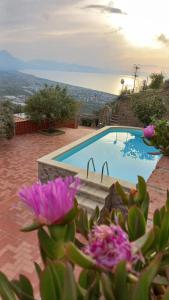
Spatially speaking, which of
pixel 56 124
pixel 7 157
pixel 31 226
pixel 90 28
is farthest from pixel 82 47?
pixel 31 226

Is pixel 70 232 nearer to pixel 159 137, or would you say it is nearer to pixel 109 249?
pixel 109 249

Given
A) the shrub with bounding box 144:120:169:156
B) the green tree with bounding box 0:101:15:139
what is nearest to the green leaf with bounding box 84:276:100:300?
the shrub with bounding box 144:120:169:156

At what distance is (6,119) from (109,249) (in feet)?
36.1

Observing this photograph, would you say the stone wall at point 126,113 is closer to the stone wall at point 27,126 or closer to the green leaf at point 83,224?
the stone wall at point 27,126

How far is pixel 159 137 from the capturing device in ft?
8.25

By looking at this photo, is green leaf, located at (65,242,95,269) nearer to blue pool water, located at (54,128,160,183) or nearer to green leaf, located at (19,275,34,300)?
green leaf, located at (19,275,34,300)

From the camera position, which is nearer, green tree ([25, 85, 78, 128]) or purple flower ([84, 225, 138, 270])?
purple flower ([84, 225, 138, 270])

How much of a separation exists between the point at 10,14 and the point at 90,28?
4.91 metres

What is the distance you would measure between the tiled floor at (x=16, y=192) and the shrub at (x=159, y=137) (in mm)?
2798

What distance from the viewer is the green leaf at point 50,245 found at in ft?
3.55

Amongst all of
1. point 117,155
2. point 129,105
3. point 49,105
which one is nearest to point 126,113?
point 129,105

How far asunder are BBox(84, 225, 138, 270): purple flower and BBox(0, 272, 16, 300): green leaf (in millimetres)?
541

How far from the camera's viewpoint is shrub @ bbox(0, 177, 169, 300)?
845 millimetres

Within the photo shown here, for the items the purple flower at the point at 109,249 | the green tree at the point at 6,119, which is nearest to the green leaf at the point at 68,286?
the purple flower at the point at 109,249
